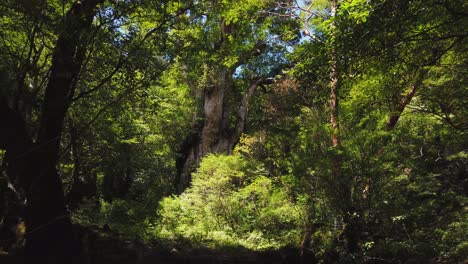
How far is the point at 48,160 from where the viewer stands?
5.84m

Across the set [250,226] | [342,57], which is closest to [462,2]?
[342,57]

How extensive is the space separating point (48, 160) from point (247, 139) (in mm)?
8609

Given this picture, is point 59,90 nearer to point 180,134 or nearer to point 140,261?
point 140,261

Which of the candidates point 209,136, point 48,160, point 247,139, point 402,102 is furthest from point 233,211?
point 209,136

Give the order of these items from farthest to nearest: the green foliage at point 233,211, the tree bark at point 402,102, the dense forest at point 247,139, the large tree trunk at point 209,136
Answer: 1. the large tree trunk at point 209,136
2. the green foliage at point 233,211
3. the tree bark at point 402,102
4. the dense forest at point 247,139

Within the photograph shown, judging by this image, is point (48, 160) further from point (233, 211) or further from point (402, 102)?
point (402, 102)

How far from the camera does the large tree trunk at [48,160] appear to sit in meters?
5.48

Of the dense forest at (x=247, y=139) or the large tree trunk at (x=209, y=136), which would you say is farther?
the large tree trunk at (x=209, y=136)

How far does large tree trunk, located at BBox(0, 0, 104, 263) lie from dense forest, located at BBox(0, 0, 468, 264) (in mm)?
21

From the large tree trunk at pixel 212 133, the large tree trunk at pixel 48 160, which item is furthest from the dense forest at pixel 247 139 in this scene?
the large tree trunk at pixel 212 133

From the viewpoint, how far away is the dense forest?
17.3 feet

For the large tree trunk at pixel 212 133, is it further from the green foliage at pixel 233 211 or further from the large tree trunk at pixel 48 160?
the large tree trunk at pixel 48 160

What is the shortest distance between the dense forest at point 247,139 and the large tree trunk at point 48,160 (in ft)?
0.07

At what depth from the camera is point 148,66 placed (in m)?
6.34
